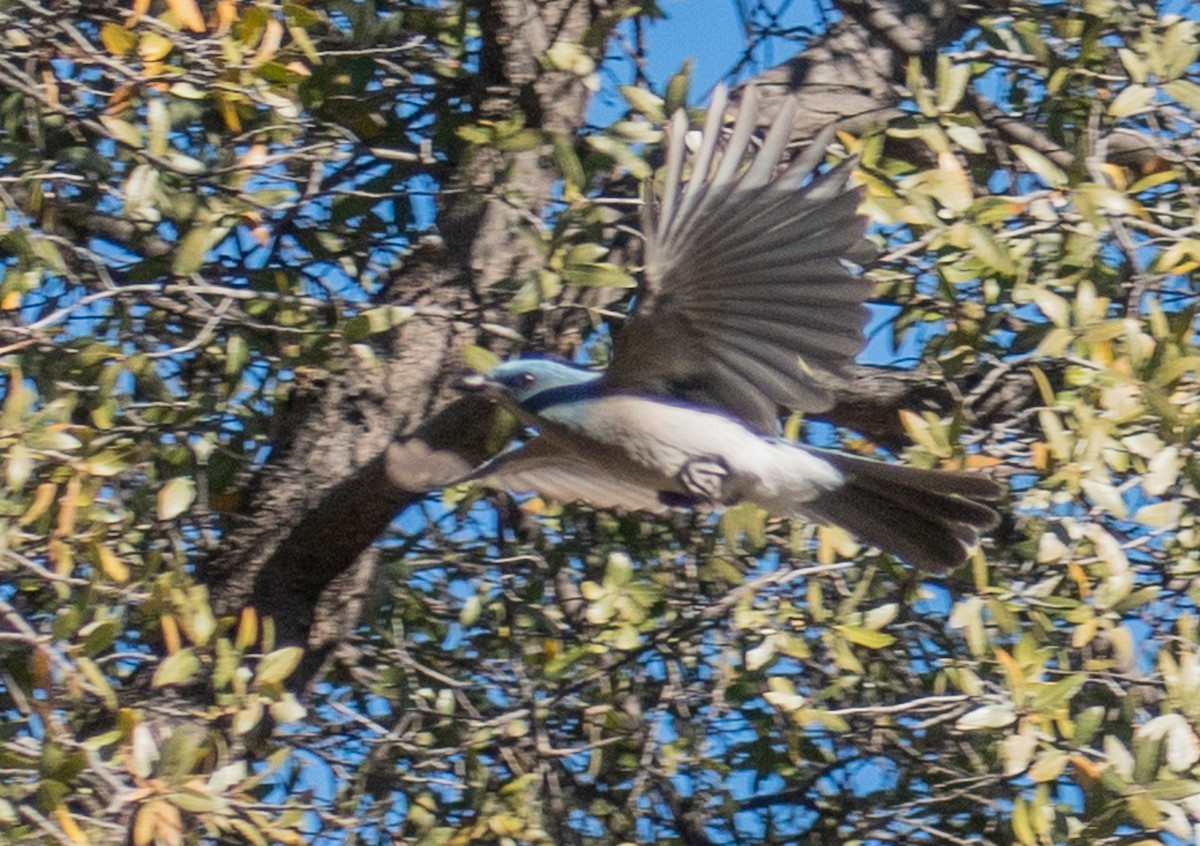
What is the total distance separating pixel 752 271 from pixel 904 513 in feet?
2.25

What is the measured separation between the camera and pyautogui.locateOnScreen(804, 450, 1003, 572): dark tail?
3.56m

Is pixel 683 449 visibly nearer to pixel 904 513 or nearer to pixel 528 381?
pixel 528 381

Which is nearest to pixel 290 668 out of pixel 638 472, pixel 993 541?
pixel 638 472

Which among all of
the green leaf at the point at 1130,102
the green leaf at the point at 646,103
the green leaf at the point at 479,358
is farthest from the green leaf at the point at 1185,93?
the green leaf at the point at 479,358

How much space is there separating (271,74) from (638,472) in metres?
0.99

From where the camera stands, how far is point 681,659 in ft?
13.0

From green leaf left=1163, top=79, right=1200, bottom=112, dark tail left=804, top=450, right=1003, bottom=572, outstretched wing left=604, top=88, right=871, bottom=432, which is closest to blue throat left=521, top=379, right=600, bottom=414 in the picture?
outstretched wing left=604, top=88, right=871, bottom=432

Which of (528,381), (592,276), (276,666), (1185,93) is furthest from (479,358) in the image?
(1185,93)

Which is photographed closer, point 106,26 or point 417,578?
point 106,26

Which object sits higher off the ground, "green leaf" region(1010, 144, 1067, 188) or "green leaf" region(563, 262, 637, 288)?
"green leaf" region(1010, 144, 1067, 188)

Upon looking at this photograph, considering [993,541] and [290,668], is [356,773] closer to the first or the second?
[290,668]

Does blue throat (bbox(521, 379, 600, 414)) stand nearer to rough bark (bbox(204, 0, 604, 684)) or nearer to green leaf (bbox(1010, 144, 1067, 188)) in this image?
rough bark (bbox(204, 0, 604, 684))

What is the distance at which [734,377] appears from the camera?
11.2 ft

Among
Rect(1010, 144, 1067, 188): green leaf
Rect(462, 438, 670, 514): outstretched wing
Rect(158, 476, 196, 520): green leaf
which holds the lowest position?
Rect(158, 476, 196, 520): green leaf
